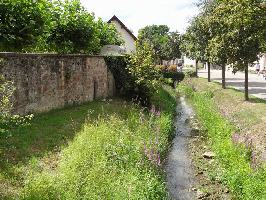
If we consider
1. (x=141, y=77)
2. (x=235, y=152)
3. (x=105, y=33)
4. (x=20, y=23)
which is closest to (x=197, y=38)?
(x=105, y=33)

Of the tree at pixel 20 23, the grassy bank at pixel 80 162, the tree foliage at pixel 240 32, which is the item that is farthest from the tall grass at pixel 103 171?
the tree foliage at pixel 240 32

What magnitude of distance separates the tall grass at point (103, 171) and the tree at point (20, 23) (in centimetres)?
477

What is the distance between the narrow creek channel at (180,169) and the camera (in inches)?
426

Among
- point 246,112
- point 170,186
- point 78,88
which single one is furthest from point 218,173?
point 78,88

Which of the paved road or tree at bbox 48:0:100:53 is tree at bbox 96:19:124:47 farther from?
the paved road

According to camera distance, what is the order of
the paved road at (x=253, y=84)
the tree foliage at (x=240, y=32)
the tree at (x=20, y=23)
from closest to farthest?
the tree at (x=20, y=23), the tree foliage at (x=240, y=32), the paved road at (x=253, y=84)

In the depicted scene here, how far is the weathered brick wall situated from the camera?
1431 centimetres

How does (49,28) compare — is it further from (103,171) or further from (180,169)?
(103,171)

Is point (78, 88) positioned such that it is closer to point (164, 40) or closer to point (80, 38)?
point (80, 38)

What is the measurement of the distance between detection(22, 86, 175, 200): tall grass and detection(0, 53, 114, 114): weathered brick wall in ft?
11.7

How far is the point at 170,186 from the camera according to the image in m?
11.2

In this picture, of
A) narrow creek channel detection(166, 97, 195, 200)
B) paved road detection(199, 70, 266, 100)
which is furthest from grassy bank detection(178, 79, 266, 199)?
paved road detection(199, 70, 266, 100)

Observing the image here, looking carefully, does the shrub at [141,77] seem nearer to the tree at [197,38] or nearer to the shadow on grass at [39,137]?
the shadow on grass at [39,137]

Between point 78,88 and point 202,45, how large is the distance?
1799 centimetres
